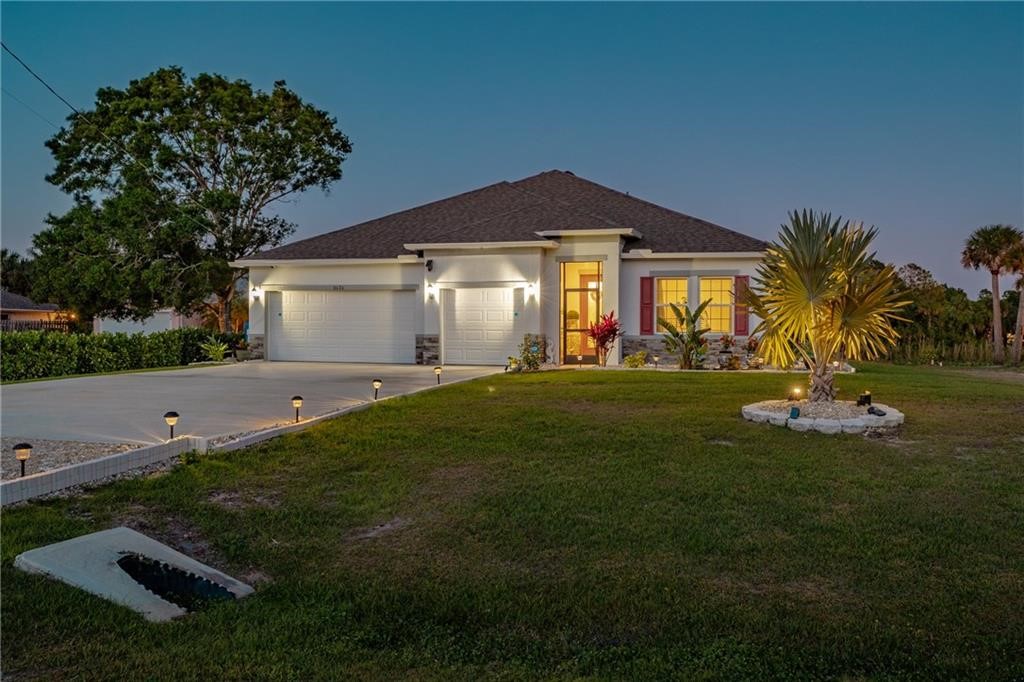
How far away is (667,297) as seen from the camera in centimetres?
1830

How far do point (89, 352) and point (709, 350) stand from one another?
15127 mm

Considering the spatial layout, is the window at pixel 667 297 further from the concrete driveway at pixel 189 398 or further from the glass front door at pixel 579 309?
the concrete driveway at pixel 189 398

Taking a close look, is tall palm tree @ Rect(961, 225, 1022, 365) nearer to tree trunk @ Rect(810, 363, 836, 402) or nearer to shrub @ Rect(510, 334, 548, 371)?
shrub @ Rect(510, 334, 548, 371)

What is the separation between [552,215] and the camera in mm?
19031

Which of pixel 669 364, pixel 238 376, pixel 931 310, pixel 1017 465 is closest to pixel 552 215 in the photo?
pixel 669 364

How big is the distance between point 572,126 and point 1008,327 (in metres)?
21.5

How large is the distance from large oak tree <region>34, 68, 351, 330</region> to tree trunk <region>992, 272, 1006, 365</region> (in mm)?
27382

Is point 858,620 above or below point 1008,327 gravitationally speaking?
below

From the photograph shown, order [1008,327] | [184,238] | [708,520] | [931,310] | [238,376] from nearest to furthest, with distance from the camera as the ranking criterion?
1. [708,520]
2. [238,376]
3. [184,238]
4. [931,310]
5. [1008,327]

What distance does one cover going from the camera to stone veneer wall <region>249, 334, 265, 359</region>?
20.6 m

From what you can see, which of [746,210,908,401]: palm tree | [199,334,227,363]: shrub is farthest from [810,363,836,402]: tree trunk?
[199,334,227,363]: shrub

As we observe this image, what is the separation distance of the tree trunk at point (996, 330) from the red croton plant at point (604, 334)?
17.8m

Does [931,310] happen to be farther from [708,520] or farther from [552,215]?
[708,520]

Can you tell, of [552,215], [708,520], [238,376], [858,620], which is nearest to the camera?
[858,620]
